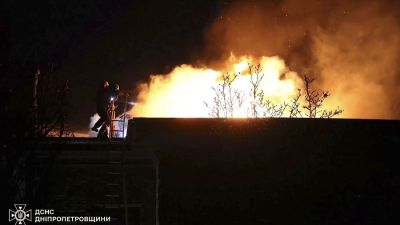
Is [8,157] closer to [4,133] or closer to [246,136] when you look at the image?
[4,133]

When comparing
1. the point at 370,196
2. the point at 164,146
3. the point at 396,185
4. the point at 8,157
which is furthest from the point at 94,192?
the point at 396,185

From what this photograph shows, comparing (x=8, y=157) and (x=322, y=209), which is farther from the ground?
(x=8, y=157)

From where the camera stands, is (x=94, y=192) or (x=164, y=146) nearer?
(x=164, y=146)

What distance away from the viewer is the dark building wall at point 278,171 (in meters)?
6.73

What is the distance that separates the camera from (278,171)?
695 centimetres

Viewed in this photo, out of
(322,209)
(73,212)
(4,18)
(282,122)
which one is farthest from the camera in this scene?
(73,212)

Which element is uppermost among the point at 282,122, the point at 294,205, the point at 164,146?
the point at 282,122

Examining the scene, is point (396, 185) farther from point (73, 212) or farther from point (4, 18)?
point (4, 18)

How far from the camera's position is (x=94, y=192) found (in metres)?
9.63

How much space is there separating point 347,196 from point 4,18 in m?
10.4

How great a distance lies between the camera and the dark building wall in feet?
22.1

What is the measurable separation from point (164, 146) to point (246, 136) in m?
2.03

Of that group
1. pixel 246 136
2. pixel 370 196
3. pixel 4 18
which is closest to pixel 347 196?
pixel 370 196

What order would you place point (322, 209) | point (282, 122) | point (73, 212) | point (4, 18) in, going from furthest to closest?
point (73, 212) → point (4, 18) → point (282, 122) → point (322, 209)
